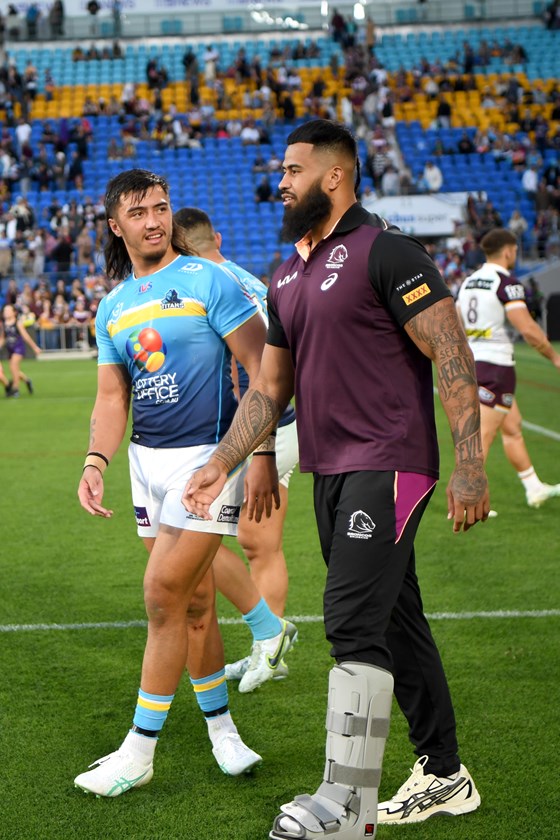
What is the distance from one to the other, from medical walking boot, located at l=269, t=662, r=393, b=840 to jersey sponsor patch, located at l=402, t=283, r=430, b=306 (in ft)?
3.67

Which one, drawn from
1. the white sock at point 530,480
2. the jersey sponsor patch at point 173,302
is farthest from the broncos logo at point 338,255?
the white sock at point 530,480

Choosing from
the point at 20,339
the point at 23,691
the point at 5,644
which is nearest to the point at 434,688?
the point at 23,691

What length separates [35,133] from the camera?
35031mm

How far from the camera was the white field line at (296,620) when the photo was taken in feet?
18.8

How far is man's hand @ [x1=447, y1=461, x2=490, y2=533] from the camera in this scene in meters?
3.10

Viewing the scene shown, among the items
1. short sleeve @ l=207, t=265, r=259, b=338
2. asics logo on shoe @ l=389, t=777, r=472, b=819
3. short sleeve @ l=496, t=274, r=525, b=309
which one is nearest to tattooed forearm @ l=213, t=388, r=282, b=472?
short sleeve @ l=207, t=265, r=259, b=338

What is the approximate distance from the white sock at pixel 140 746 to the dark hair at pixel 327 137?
2.20 m

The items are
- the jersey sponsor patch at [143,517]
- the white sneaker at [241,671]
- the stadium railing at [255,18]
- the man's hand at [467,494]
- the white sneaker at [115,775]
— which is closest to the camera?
the man's hand at [467,494]

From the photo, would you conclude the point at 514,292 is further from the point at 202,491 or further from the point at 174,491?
the point at 202,491

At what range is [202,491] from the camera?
3430mm

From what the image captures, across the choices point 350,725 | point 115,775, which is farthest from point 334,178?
point 115,775

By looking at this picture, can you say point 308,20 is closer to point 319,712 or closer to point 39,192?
point 39,192

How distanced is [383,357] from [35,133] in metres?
34.3

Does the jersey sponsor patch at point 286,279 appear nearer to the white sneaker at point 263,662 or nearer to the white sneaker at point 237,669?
the white sneaker at point 263,662
